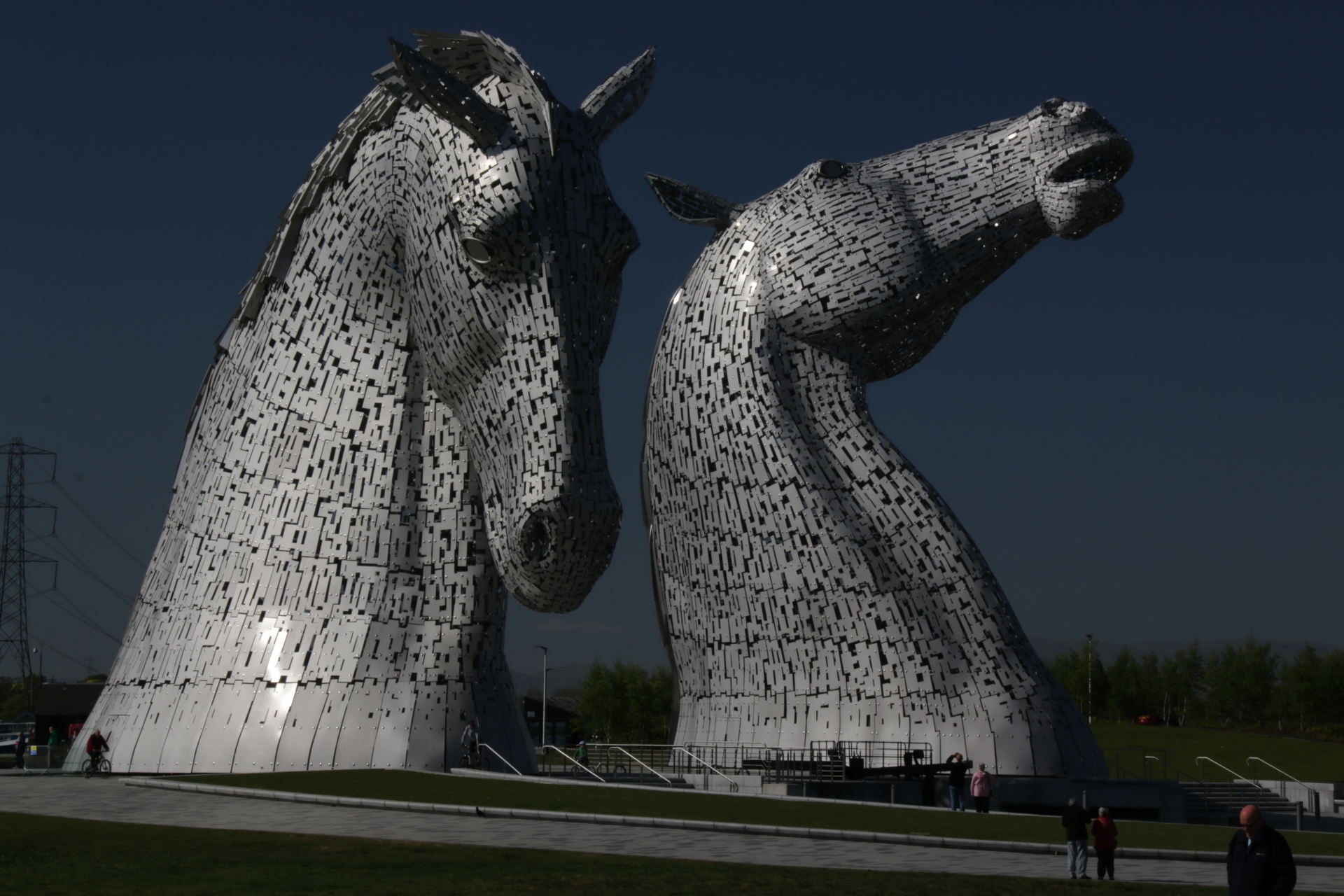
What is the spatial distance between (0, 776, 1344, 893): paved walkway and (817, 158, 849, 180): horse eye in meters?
11.4

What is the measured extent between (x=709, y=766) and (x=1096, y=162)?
9.31 m

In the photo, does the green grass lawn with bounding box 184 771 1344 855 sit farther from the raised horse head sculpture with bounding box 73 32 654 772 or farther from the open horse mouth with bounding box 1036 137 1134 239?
the open horse mouth with bounding box 1036 137 1134 239

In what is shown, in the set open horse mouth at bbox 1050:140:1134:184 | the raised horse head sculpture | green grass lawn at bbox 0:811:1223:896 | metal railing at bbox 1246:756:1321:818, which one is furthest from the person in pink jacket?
open horse mouth at bbox 1050:140:1134:184

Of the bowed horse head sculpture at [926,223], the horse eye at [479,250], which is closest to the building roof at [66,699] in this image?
the bowed horse head sculpture at [926,223]

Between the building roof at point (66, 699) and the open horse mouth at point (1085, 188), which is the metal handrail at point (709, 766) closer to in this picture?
the open horse mouth at point (1085, 188)

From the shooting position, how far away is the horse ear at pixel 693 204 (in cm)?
2047

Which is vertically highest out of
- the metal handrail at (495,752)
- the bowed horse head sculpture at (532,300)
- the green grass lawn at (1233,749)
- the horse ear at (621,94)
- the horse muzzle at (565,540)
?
the horse ear at (621,94)

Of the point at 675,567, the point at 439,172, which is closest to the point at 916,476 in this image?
the point at 675,567

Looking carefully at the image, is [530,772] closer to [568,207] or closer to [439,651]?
[439,651]

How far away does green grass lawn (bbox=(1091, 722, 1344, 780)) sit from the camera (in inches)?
1300

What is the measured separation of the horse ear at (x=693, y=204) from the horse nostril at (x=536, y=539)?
42.6 ft

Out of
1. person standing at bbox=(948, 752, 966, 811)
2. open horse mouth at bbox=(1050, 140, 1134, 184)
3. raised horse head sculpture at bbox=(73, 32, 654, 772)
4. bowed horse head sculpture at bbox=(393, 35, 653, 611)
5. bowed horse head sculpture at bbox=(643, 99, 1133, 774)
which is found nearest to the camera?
bowed horse head sculpture at bbox=(393, 35, 653, 611)

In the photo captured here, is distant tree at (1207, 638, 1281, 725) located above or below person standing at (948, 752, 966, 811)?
above

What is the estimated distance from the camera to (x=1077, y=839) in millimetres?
8578
